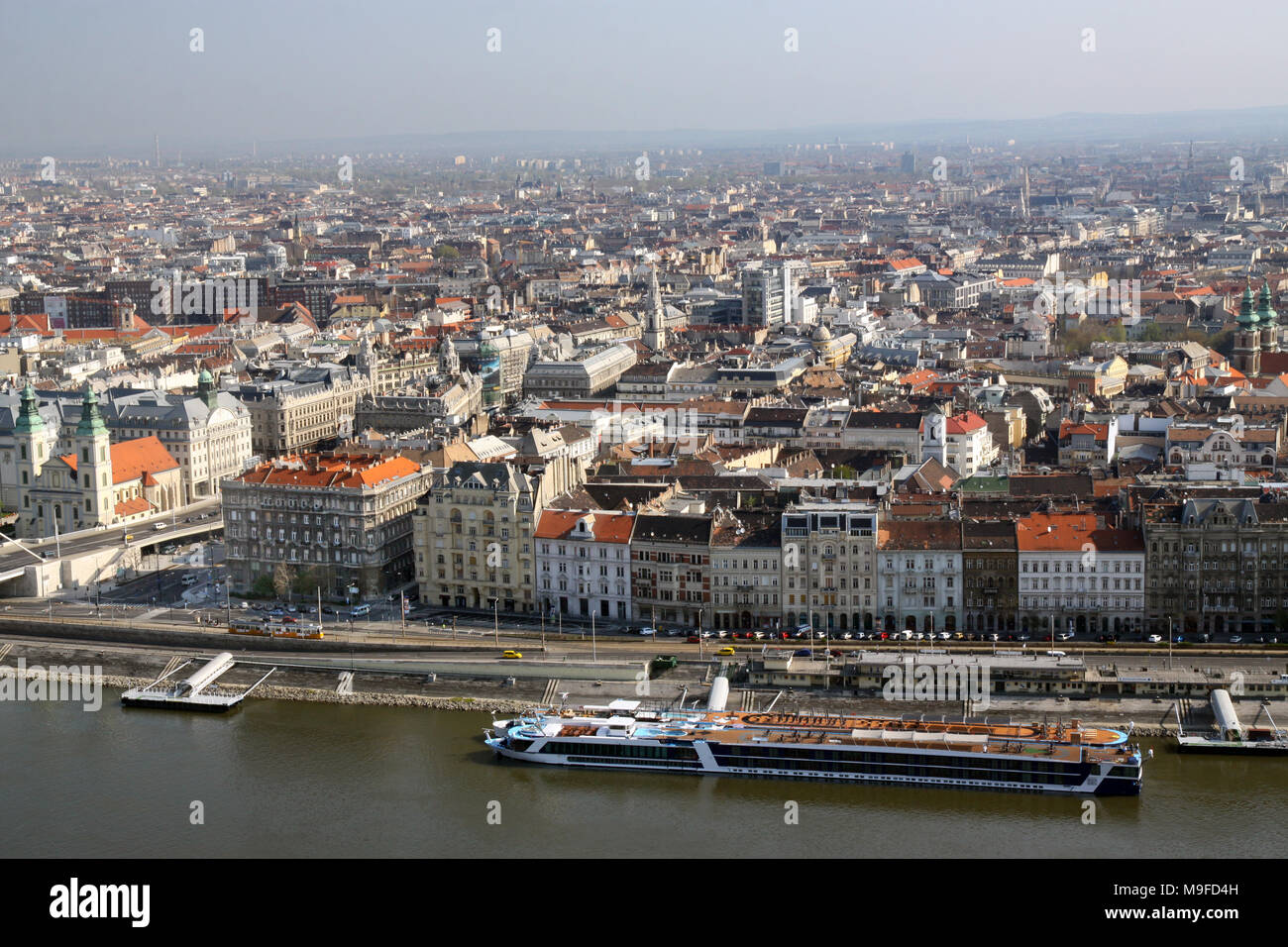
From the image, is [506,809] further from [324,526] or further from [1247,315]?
[1247,315]

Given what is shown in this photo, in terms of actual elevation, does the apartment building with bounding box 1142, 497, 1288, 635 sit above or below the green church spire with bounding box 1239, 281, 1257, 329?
below

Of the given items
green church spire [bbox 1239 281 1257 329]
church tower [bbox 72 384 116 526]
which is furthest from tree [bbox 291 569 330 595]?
green church spire [bbox 1239 281 1257 329]

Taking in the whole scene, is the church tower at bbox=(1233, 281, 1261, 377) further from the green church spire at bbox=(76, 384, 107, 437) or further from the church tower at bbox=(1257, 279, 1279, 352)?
the green church spire at bbox=(76, 384, 107, 437)

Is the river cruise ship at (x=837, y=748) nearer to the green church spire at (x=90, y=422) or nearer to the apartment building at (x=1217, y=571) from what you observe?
the apartment building at (x=1217, y=571)

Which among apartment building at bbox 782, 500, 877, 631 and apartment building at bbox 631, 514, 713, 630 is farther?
apartment building at bbox 631, 514, 713, 630

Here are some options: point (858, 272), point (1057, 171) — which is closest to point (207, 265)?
point (858, 272)

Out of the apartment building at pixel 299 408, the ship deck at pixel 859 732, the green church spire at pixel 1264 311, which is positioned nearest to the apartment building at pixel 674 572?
the ship deck at pixel 859 732

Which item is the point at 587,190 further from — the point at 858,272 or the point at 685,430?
the point at 685,430
